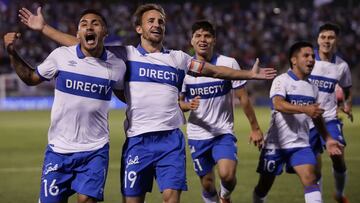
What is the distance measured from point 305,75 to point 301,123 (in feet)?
1.71

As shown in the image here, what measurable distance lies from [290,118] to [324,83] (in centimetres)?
191

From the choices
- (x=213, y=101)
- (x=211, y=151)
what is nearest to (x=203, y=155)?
(x=211, y=151)

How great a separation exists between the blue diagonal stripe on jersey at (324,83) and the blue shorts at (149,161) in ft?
11.7

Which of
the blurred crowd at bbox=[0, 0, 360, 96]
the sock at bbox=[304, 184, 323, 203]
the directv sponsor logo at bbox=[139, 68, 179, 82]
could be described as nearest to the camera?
the directv sponsor logo at bbox=[139, 68, 179, 82]

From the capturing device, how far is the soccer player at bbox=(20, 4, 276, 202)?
6809 millimetres

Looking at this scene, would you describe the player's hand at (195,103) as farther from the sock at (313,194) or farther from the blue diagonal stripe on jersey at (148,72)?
the sock at (313,194)

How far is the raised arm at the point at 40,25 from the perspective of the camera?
22.9ft

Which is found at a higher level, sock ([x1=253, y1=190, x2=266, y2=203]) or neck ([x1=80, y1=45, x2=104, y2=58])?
neck ([x1=80, y1=45, x2=104, y2=58])

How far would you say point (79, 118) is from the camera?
21.4ft

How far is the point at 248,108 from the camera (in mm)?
8477

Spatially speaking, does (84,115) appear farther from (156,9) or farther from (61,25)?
(61,25)

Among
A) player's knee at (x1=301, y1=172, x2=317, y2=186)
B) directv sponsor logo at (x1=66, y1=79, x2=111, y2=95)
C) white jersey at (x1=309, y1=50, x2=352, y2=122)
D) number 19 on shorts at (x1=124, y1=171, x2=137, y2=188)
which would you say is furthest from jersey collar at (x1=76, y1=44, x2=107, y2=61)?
white jersey at (x1=309, y1=50, x2=352, y2=122)

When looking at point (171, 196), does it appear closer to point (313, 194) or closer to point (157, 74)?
point (157, 74)

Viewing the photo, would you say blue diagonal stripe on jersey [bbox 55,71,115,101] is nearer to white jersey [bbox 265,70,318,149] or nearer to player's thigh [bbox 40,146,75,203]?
player's thigh [bbox 40,146,75,203]
